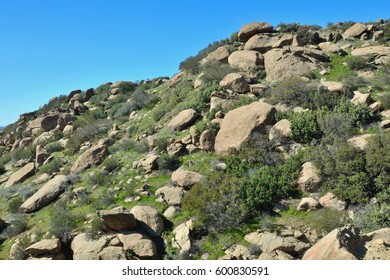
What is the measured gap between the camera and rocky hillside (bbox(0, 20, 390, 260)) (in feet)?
29.5

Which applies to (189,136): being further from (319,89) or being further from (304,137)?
(319,89)

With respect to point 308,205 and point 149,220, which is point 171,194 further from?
point 308,205

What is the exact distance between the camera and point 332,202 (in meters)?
9.51

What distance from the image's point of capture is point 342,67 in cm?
1984

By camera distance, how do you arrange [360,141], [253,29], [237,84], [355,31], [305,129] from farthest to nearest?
[253,29]
[355,31]
[237,84]
[305,129]
[360,141]

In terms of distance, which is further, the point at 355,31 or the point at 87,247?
the point at 355,31

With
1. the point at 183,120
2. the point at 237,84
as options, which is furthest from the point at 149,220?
the point at 237,84

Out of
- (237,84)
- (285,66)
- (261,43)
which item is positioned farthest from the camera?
(261,43)

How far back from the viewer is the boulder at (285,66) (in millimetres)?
19859

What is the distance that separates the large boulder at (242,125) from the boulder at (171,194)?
9.84ft

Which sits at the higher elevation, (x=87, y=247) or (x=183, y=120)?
(x=183, y=120)

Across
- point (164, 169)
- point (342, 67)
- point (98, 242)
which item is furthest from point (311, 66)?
point (98, 242)

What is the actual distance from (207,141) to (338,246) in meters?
8.76

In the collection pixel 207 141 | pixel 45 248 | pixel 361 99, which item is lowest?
pixel 45 248
